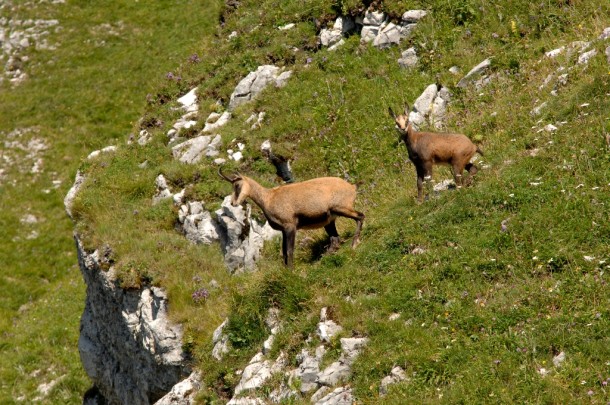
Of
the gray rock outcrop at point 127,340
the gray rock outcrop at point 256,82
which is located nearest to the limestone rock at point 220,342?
the gray rock outcrop at point 127,340

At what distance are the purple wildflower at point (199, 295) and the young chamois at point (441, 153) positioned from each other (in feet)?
15.9

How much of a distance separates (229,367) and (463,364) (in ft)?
15.9

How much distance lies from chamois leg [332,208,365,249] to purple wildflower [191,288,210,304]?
337cm

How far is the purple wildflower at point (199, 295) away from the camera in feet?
53.0

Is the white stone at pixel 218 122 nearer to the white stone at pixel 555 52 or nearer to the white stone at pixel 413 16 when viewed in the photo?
the white stone at pixel 413 16

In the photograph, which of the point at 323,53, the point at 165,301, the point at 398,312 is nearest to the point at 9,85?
the point at 323,53

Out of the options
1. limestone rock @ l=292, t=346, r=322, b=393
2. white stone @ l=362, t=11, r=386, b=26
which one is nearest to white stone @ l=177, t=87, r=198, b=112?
white stone @ l=362, t=11, r=386, b=26

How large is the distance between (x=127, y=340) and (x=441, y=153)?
28.1ft

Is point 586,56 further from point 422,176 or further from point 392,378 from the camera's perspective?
point 392,378

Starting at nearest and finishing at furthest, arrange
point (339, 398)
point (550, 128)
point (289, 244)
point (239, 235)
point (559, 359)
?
point (559, 359)
point (339, 398)
point (289, 244)
point (550, 128)
point (239, 235)

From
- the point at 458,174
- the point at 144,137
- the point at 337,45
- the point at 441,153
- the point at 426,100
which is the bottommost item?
the point at 144,137

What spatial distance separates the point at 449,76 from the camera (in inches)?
790

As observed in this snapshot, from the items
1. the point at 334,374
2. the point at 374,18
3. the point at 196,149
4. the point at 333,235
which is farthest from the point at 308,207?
the point at 374,18

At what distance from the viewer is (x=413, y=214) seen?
1520cm
